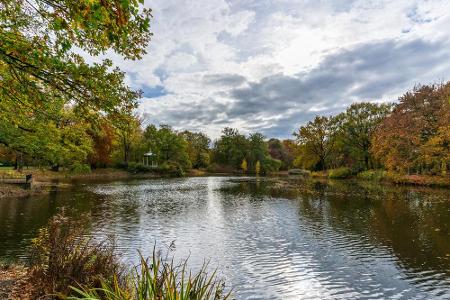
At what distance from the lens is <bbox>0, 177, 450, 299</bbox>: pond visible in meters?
9.15

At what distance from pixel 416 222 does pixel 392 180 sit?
2859 cm

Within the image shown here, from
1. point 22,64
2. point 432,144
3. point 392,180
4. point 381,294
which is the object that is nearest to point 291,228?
point 381,294

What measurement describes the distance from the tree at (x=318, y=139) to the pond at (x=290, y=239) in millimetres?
36375

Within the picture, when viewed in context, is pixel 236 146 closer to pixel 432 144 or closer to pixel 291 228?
pixel 432 144

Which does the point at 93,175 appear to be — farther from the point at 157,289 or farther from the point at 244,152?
the point at 157,289

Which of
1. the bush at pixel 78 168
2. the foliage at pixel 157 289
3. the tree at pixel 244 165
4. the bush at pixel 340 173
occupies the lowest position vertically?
the foliage at pixel 157 289

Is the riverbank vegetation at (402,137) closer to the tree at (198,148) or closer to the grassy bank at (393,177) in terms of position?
the grassy bank at (393,177)

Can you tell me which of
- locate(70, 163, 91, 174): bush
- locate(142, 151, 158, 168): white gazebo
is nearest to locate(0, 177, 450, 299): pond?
locate(70, 163, 91, 174): bush

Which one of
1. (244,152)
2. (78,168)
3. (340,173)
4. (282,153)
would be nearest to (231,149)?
(244,152)

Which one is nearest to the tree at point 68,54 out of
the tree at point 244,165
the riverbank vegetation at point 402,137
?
the riverbank vegetation at point 402,137

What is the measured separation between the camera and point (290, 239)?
14125 mm

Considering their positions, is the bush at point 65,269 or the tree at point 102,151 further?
the tree at point 102,151

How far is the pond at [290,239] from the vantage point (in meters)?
9.15

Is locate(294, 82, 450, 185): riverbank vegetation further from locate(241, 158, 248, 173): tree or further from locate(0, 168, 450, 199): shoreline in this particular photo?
locate(241, 158, 248, 173): tree
